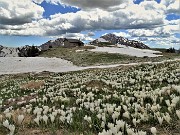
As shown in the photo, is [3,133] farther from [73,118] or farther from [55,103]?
[55,103]

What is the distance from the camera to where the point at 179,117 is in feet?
30.8

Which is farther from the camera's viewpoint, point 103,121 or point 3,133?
point 3,133

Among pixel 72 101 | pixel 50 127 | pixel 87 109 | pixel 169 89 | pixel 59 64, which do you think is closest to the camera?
pixel 50 127

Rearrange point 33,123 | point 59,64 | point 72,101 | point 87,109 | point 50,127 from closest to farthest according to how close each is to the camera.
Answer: point 50,127 < point 33,123 < point 87,109 < point 72,101 < point 59,64

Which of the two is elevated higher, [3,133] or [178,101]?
[178,101]

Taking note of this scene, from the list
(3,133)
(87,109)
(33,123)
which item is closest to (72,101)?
(87,109)

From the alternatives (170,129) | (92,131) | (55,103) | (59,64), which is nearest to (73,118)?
(92,131)

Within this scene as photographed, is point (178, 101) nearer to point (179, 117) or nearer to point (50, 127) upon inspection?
point (179, 117)

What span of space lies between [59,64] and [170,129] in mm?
73869

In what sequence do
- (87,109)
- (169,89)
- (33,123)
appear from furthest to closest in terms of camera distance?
(169,89) → (87,109) → (33,123)

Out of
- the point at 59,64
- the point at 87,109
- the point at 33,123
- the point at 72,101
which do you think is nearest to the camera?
the point at 33,123

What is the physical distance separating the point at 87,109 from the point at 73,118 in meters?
1.44

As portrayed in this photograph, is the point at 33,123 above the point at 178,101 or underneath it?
underneath

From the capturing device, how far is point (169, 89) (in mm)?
13688
